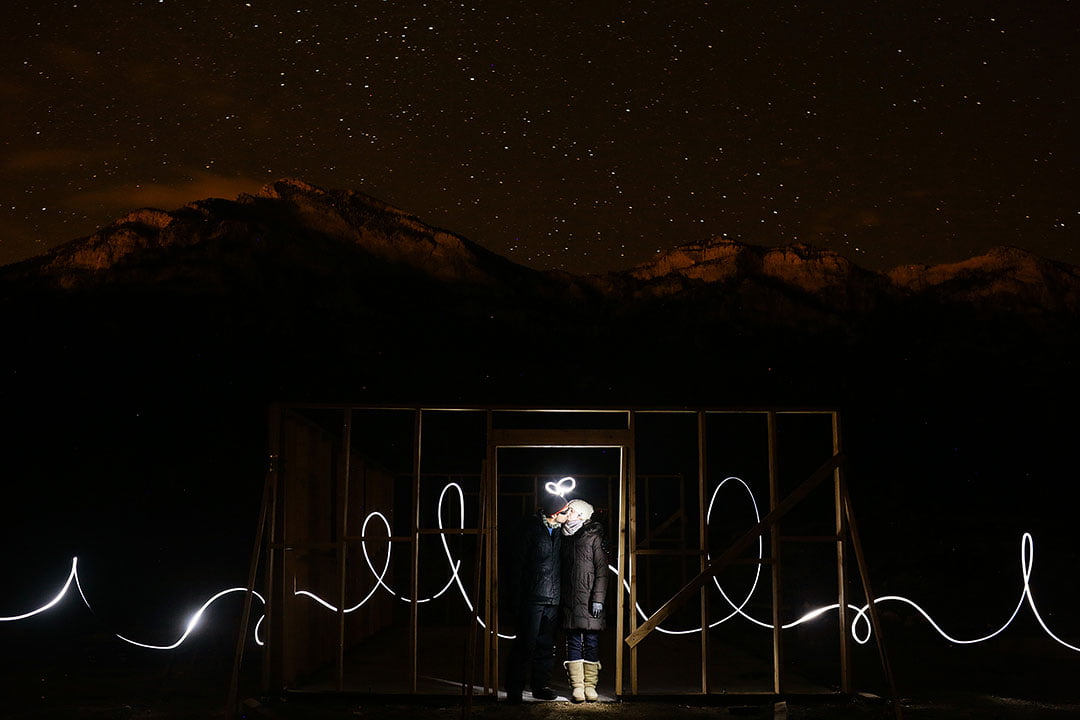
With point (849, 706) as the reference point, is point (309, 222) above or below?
above

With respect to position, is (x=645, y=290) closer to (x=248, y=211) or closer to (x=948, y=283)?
(x=948, y=283)

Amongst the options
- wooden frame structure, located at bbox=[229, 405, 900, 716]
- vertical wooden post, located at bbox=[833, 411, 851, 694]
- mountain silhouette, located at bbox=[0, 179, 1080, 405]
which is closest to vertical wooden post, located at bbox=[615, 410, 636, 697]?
wooden frame structure, located at bbox=[229, 405, 900, 716]

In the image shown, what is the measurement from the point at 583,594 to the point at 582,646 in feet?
1.71

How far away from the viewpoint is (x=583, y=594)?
9625 mm

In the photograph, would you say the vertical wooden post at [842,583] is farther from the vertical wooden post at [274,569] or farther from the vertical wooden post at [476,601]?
the vertical wooden post at [274,569]

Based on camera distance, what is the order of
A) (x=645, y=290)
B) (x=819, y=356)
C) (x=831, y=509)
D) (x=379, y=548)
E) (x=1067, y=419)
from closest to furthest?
(x=379, y=548)
(x=831, y=509)
(x=1067, y=419)
(x=819, y=356)
(x=645, y=290)

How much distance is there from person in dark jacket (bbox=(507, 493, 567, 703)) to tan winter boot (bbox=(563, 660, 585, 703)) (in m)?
0.21

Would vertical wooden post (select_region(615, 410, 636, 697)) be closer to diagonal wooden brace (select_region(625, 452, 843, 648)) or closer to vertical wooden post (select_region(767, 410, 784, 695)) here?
diagonal wooden brace (select_region(625, 452, 843, 648))

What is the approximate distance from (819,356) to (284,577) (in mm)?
48104

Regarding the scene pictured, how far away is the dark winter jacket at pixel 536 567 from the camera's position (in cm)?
959

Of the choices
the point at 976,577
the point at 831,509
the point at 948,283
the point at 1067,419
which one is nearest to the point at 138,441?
the point at 831,509

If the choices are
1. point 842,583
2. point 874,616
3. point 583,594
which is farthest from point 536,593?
point 874,616

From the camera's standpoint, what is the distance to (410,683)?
32.4ft

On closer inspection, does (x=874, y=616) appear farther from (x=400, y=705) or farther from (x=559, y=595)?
(x=400, y=705)
